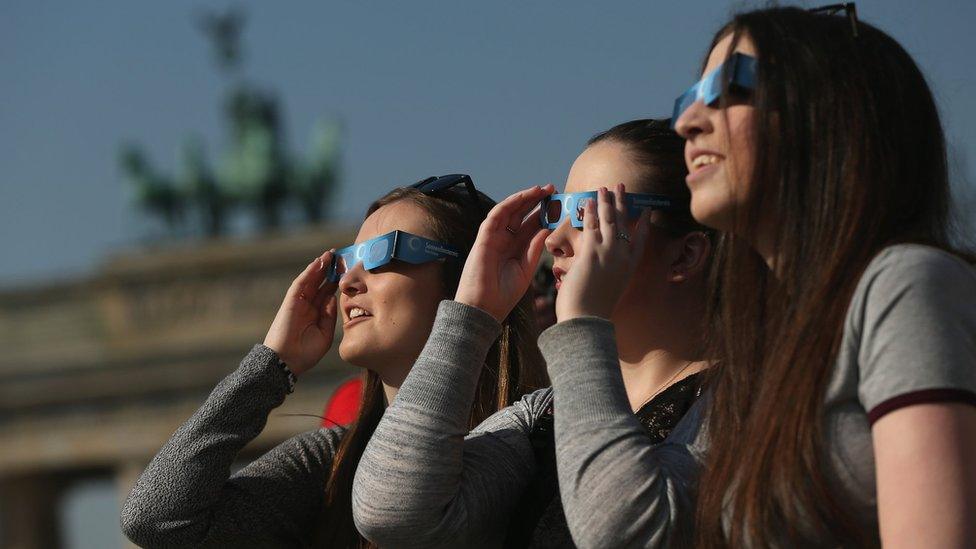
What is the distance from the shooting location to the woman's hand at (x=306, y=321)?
142 inches

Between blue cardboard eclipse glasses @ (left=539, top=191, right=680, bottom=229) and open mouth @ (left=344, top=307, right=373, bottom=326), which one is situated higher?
blue cardboard eclipse glasses @ (left=539, top=191, right=680, bottom=229)

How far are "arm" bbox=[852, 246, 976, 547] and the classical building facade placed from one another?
2644 cm

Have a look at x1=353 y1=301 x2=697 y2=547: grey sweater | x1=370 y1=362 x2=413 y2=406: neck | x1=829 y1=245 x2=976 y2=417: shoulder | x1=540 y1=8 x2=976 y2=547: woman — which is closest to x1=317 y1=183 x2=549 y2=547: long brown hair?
x1=370 y1=362 x2=413 y2=406: neck

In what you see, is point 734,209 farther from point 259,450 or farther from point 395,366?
point 259,450

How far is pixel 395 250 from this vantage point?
349cm

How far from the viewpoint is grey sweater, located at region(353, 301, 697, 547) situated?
8.34 feet

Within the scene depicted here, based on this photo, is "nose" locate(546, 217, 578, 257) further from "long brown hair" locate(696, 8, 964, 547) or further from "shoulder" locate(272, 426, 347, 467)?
"shoulder" locate(272, 426, 347, 467)

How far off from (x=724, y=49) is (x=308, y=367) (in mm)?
1193

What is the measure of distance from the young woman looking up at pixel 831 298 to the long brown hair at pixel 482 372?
90 cm

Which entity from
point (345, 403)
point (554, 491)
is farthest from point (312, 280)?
point (345, 403)

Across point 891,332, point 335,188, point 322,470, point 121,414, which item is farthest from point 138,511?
point 335,188

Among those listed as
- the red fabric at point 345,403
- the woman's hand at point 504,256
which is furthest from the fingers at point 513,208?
the red fabric at point 345,403

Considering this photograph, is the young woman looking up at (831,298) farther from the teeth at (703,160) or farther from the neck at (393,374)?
the neck at (393,374)

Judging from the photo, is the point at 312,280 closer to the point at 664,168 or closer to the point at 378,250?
the point at 378,250
